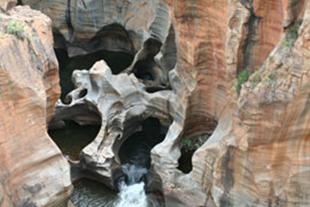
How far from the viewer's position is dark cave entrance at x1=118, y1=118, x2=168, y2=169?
21.6 metres

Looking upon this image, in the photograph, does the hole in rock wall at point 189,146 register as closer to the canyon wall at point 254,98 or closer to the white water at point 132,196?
the canyon wall at point 254,98

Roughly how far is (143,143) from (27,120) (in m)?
7.56

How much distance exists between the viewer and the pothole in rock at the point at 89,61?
2767 cm

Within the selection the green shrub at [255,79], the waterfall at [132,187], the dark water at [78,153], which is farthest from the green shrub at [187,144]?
the green shrub at [255,79]

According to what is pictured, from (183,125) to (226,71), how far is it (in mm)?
2929

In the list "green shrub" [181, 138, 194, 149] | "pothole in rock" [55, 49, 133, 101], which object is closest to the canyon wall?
"green shrub" [181, 138, 194, 149]

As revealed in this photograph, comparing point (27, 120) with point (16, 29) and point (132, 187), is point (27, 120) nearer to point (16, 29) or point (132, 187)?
point (16, 29)

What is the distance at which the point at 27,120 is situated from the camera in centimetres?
1552

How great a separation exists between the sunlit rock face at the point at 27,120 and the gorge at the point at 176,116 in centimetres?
3

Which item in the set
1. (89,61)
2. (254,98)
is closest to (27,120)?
(254,98)

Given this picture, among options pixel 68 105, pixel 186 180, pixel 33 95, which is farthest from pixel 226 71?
pixel 68 105

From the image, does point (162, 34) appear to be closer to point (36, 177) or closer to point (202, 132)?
point (202, 132)

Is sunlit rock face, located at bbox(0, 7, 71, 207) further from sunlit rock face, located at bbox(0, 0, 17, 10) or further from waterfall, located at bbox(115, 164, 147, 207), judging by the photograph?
waterfall, located at bbox(115, 164, 147, 207)

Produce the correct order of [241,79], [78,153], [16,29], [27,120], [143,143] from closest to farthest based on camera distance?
[27,120] → [16,29] → [241,79] → [78,153] → [143,143]
